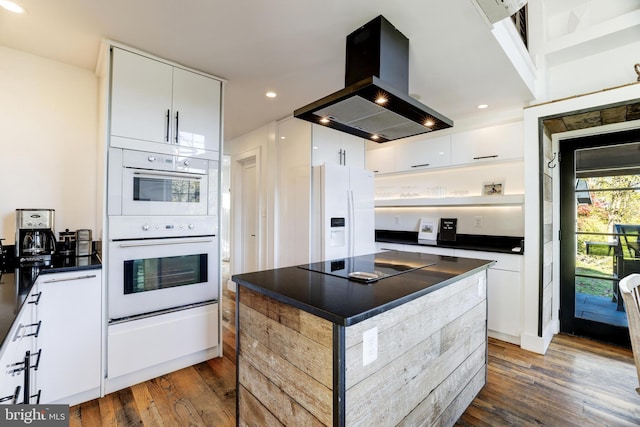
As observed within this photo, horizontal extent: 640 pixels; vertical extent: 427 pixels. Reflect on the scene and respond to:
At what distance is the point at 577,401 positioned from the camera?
2.08 m

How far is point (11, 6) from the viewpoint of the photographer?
1.82 m

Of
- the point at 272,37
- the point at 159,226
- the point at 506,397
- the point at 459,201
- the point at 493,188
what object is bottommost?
→ the point at 506,397

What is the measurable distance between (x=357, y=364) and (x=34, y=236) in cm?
239

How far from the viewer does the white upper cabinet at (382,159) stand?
4332mm

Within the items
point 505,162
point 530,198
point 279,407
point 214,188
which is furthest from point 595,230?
point 214,188

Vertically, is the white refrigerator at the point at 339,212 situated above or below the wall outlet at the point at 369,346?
above

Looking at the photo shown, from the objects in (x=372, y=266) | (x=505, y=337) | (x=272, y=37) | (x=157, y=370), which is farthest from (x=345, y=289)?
(x=505, y=337)

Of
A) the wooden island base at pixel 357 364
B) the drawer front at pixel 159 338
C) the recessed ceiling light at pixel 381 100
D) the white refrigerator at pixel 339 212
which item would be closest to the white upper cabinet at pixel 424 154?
the white refrigerator at pixel 339 212

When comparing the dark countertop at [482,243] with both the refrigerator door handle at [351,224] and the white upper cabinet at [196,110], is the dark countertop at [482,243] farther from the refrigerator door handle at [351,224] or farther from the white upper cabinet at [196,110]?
the white upper cabinet at [196,110]

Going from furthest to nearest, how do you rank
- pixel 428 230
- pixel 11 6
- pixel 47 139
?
pixel 428 230
pixel 47 139
pixel 11 6

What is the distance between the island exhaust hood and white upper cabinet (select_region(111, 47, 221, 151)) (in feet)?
3.43

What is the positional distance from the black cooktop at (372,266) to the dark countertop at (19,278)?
4.45 ft

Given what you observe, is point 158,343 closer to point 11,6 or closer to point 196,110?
point 196,110

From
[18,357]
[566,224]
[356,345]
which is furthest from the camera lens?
[566,224]
